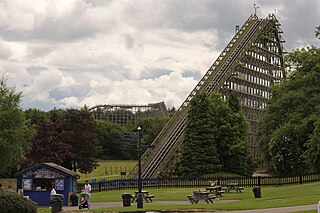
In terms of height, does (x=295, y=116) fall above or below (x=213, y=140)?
above

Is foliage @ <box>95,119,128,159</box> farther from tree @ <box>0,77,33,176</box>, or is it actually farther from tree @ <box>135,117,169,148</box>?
tree @ <box>0,77,33,176</box>

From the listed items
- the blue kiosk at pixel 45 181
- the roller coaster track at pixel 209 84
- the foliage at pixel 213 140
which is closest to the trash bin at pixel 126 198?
the blue kiosk at pixel 45 181

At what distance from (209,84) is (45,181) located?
46.3 meters

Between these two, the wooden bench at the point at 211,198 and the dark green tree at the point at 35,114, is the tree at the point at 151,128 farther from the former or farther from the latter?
the wooden bench at the point at 211,198

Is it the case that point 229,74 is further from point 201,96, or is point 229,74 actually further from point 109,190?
point 109,190

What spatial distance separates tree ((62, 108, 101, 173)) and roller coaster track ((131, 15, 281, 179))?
5.67 metres

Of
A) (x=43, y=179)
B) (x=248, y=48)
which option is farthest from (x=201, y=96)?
(x=43, y=179)

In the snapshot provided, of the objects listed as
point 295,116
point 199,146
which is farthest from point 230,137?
point 295,116

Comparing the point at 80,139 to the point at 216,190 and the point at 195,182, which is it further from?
the point at 216,190

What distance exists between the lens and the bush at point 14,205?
22.6 metres

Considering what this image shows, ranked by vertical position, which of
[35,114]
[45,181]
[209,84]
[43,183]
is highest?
[35,114]

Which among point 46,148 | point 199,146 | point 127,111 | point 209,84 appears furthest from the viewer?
point 127,111

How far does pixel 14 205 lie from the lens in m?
22.9

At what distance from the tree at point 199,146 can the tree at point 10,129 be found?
20.0 m
